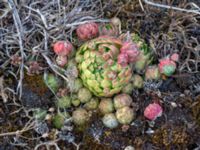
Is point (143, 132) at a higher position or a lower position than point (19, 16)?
lower

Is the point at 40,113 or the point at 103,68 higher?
the point at 103,68

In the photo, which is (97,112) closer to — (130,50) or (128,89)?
(128,89)

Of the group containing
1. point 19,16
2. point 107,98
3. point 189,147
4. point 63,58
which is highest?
point 19,16

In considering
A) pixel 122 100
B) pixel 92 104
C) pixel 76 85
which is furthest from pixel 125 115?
pixel 76 85

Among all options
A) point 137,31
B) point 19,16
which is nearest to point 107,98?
point 137,31

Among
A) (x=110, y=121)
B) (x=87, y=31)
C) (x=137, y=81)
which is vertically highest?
(x=87, y=31)

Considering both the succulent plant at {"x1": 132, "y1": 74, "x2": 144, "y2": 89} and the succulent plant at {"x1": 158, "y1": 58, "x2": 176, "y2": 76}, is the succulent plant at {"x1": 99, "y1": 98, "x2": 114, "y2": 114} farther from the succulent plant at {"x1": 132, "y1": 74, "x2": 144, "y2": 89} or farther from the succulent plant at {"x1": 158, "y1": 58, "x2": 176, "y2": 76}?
the succulent plant at {"x1": 158, "y1": 58, "x2": 176, "y2": 76}

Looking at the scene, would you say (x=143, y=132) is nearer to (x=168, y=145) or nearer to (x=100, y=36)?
(x=168, y=145)
